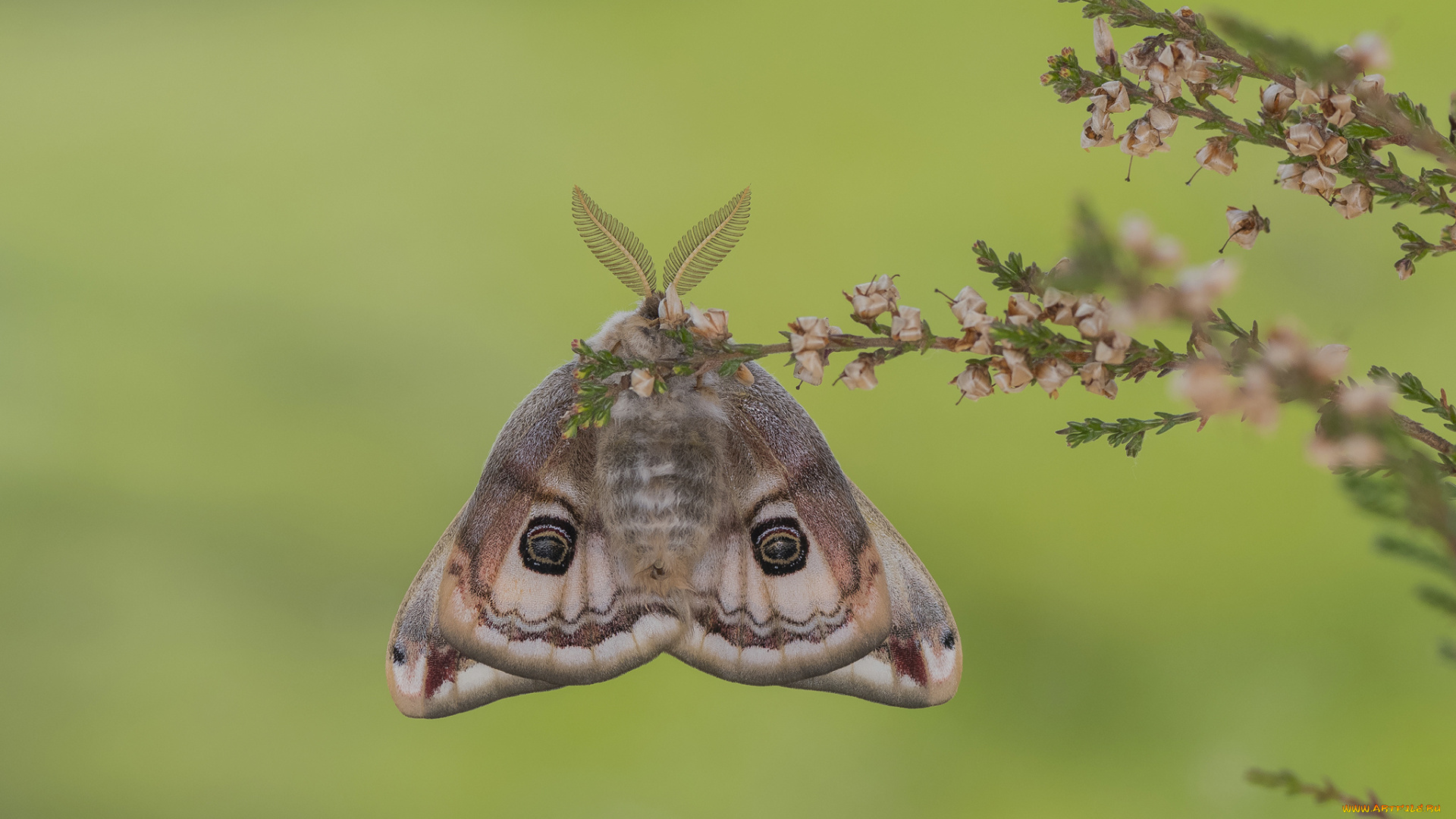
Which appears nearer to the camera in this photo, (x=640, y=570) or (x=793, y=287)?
(x=640, y=570)

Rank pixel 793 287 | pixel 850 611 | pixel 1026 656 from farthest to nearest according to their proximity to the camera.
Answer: pixel 793 287 → pixel 1026 656 → pixel 850 611

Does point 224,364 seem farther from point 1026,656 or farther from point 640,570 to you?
point 1026,656

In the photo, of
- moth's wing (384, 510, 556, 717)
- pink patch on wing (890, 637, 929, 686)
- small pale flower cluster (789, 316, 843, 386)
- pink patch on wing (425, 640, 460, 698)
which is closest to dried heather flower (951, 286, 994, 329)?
small pale flower cluster (789, 316, 843, 386)

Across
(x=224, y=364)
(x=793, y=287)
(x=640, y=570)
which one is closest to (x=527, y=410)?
(x=640, y=570)

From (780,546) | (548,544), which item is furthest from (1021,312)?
(548,544)

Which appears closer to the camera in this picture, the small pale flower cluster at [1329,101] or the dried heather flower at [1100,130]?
Result: the small pale flower cluster at [1329,101]

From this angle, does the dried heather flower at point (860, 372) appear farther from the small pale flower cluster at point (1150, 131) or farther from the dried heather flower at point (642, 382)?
the small pale flower cluster at point (1150, 131)

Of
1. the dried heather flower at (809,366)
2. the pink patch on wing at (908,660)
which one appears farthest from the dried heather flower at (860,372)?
the pink patch on wing at (908,660)
